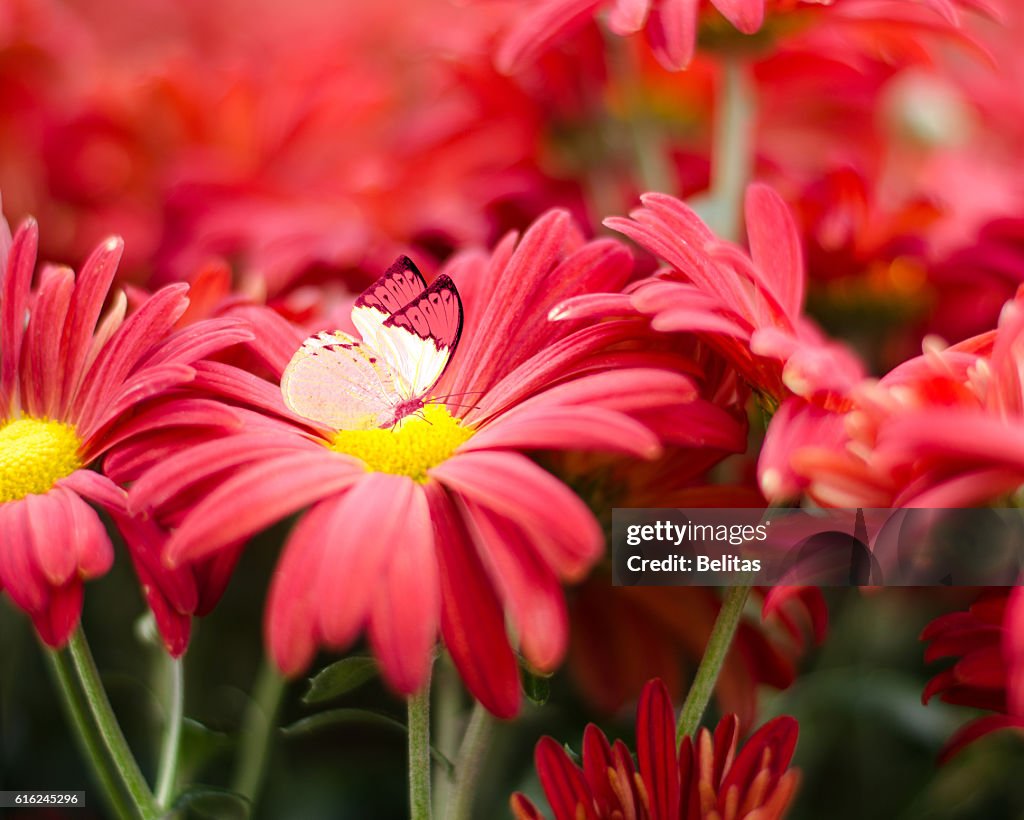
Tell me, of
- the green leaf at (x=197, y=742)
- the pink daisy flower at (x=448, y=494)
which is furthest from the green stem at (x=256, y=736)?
the pink daisy flower at (x=448, y=494)

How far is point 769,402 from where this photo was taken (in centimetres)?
30

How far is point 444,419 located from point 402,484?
0.16ft

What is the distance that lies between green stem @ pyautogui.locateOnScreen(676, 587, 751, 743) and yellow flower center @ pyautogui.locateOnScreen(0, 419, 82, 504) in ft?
0.63

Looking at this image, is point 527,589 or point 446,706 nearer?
point 527,589

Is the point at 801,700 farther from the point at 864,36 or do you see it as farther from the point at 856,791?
the point at 864,36

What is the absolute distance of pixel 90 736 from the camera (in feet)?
0.99

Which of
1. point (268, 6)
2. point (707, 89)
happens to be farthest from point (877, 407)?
point (268, 6)

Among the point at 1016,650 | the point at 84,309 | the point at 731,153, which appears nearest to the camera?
the point at 1016,650

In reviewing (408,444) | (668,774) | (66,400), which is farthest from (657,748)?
(66,400)

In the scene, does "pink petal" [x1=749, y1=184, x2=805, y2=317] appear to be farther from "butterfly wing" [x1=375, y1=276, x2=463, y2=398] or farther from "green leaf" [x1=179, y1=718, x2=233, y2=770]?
"green leaf" [x1=179, y1=718, x2=233, y2=770]

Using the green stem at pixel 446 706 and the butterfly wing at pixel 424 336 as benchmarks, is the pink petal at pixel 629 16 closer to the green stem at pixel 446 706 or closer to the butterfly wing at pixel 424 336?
the butterfly wing at pixel 424 336

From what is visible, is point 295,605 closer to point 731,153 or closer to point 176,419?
point 176,419

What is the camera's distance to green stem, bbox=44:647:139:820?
0.29m

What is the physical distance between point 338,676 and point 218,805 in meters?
0.09
